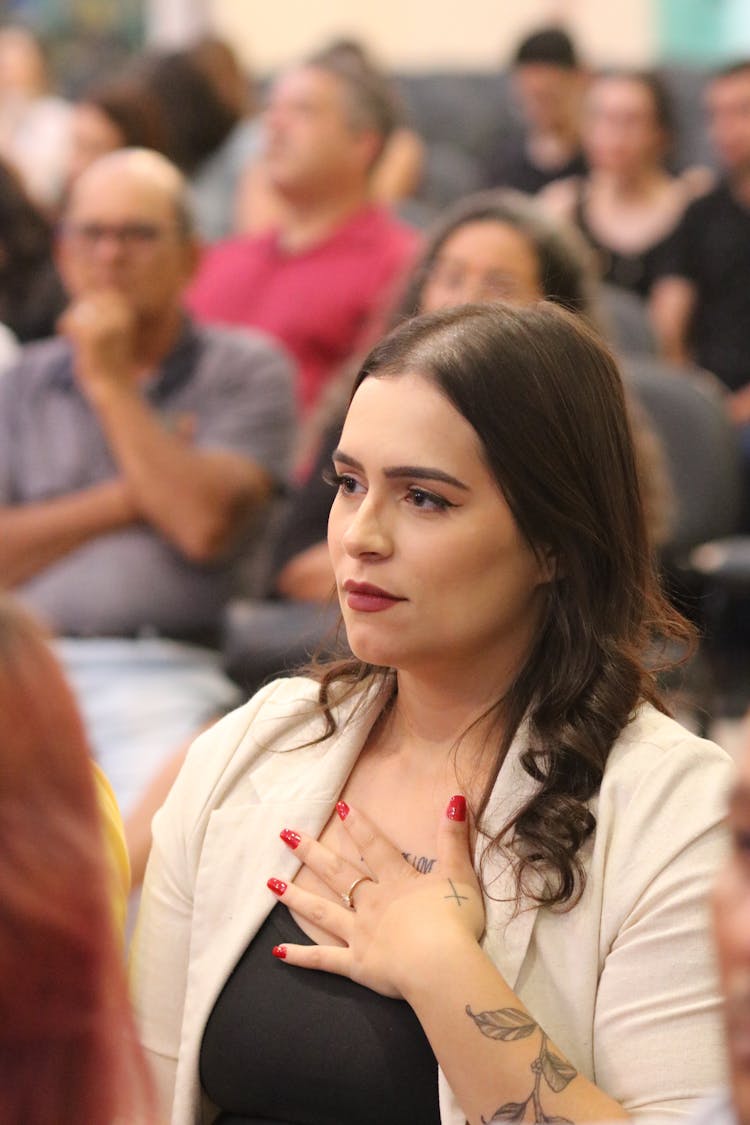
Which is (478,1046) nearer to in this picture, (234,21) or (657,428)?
(657,428)

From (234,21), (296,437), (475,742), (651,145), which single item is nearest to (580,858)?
(475,742)


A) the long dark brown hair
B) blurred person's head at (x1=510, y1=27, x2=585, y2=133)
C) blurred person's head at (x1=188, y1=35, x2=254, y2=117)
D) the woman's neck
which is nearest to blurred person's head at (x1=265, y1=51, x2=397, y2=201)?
blurred person's head at (x1=188, y1=35, x2=254, y2=117)

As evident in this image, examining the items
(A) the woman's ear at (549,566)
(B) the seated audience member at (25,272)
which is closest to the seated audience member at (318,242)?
(B) the seated audience member at (25,272)

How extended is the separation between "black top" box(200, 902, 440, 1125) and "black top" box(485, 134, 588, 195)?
402 centimetres

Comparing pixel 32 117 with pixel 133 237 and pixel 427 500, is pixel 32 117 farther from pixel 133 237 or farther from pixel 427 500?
pixel 427 500

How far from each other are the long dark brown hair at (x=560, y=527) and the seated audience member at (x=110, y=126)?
284 centimetres

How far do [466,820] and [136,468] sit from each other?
142cm

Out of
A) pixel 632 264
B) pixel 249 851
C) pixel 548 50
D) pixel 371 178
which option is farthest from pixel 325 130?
pixel 249 851

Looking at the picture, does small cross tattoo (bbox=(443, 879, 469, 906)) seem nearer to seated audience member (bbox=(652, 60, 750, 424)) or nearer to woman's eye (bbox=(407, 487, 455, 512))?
woman's eye (bbox=(407, 487, 455, 512))

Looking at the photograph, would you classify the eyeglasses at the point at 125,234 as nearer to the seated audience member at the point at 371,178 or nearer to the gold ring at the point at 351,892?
the seated audience member at the point at 371,178

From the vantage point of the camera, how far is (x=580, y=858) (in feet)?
4.02

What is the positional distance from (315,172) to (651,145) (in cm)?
132

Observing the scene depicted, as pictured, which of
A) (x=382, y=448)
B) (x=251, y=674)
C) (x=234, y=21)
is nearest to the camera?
(x=382, y=448)

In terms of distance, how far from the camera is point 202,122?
4.77m
